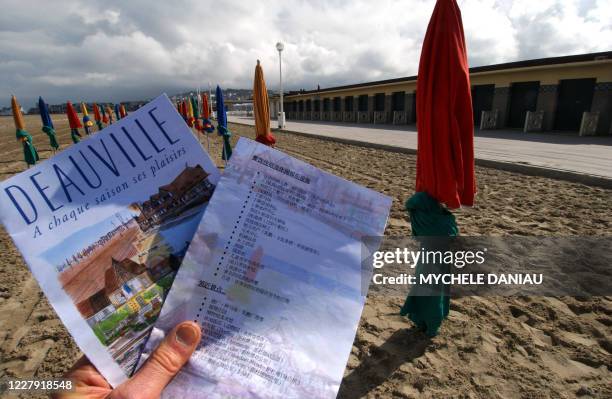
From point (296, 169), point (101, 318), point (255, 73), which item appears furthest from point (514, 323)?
point (255, 73)

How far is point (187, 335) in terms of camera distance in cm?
76

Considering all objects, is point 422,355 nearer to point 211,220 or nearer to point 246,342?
point 246,342

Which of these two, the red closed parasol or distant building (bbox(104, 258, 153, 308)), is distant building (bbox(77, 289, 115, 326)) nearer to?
distant building (bbox(104, 258, 153, 308))

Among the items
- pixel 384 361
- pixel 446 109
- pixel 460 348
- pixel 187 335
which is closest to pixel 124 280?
pixel 187 335

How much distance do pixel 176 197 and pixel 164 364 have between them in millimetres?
432

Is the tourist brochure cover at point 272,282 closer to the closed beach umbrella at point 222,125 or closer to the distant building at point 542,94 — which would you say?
the closed beach umbrella at point 222,125

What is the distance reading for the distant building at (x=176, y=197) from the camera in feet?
2.77

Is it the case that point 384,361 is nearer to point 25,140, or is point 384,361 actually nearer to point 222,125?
point 222,125

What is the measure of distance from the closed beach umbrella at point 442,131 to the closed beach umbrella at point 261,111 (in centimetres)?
426

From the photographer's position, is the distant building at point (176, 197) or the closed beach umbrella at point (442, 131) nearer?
the distant building at point (176, 197)

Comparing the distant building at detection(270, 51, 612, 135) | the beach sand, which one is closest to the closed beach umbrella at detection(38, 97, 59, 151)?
the beach sand

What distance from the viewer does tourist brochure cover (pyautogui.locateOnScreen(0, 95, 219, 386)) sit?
0.75 m

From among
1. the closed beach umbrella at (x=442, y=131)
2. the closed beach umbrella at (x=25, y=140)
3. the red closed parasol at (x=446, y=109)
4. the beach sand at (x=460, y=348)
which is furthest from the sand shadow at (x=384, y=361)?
the closed beach umbrella at (x=25, y=140)

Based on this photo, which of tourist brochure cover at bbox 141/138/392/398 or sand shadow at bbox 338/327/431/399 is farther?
sand shadow at bbox 338/327/431/399
